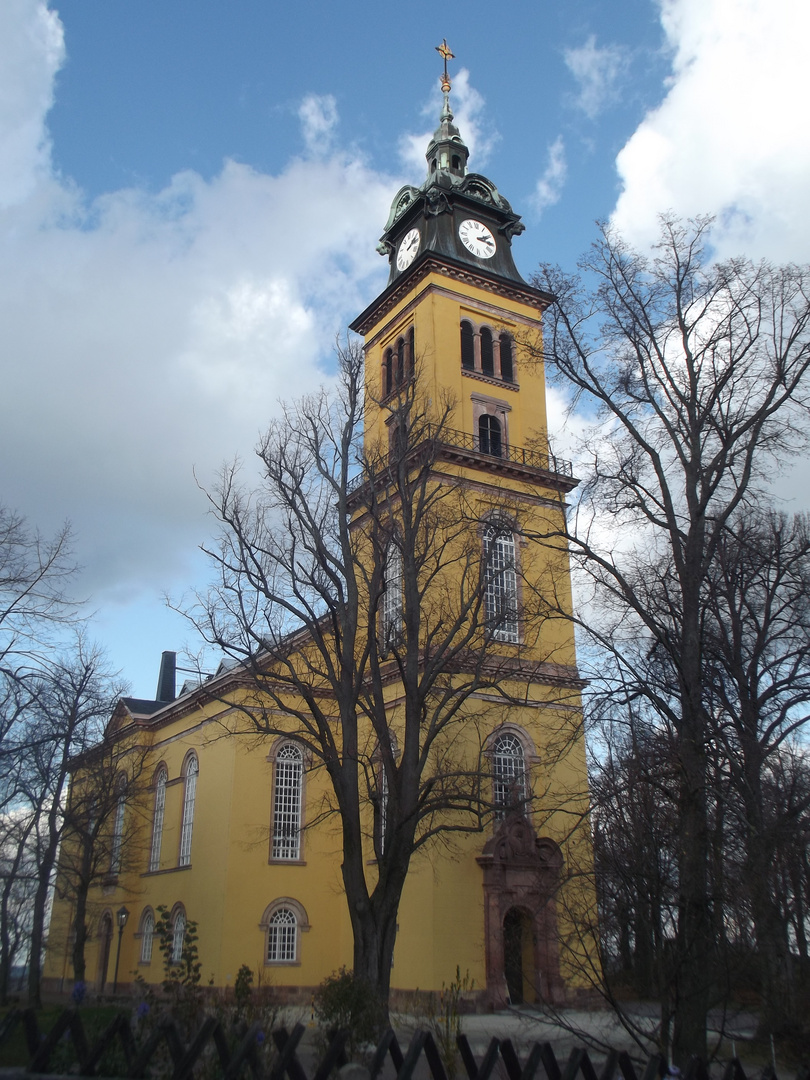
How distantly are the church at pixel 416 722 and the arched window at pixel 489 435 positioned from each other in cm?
9

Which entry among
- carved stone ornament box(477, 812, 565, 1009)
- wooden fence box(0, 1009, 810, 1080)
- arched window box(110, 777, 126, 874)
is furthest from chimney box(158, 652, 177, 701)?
wooden fence box(0, 1009, 810, 1080)

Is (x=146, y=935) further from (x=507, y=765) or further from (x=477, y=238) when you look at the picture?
(x=477, y=238)

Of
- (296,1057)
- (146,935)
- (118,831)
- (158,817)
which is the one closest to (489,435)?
(158,817)

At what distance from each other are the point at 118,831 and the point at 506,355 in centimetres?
2824

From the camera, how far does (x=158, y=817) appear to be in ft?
128

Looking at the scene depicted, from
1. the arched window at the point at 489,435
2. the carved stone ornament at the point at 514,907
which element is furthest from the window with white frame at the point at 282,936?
the arched window at the point at 489,435

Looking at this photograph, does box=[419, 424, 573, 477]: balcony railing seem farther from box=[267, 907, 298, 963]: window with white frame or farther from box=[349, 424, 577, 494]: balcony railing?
box=[267, 907, 298, 963]: window with white frame

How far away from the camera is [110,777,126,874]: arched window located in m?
37.7

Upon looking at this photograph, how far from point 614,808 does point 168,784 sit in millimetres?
28266

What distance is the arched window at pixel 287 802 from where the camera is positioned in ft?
102

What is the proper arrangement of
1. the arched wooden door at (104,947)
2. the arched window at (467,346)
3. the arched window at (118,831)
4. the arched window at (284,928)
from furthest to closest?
the arched wooden door at (104,947), the arched window at (118,831), the arched window at (467,346), the arched window at (284,928)

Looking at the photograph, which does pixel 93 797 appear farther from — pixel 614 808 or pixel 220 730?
pixel 614 808

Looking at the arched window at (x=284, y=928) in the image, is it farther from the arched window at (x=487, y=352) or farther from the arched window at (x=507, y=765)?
the arched window at (x=487, y=352)

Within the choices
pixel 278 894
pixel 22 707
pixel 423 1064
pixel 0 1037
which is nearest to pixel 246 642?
pixel 22 707
